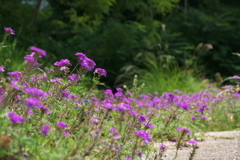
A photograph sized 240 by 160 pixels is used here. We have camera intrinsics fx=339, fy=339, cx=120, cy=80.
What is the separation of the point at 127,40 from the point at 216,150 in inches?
253

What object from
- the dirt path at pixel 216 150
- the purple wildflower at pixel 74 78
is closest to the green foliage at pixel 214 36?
the dirt path at pixel 216 150

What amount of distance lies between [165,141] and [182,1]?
15.7m

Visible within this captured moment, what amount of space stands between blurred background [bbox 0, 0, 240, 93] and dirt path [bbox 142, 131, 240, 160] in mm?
3751

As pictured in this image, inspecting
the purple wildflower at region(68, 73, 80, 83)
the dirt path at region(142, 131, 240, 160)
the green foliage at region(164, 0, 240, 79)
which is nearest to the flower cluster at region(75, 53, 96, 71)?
Result: the purple wildflower at region(68, 73, 80, 83)

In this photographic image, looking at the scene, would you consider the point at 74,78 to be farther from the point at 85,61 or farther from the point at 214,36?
the point at 214,36

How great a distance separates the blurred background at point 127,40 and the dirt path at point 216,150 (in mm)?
3751

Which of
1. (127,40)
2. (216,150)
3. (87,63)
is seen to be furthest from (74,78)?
(127,40)

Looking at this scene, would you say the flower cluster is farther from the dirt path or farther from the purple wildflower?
the dirt path

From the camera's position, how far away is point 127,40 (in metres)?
9.62

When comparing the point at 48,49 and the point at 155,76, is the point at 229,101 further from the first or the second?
the point at 48,49

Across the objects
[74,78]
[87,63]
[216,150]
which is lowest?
[216,150]

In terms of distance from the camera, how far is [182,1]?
18.7m

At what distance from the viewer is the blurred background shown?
8.71 metres

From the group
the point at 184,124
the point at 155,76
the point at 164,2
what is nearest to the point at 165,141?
the point at 184,124
